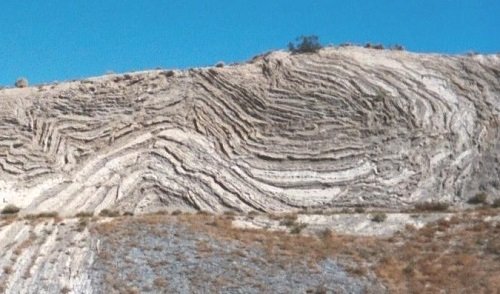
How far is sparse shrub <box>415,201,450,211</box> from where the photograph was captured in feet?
107

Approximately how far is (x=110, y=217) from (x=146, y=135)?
18.7 ft

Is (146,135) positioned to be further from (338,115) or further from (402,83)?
(402,83)

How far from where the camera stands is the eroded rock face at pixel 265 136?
34.6m

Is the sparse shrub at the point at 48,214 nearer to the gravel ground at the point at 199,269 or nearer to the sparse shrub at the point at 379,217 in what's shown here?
the gravel ground at the point at 199,269

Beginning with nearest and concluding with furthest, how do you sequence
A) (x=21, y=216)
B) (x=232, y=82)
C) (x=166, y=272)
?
(x=166, y=272)
(x=21, y=216)
(x=232, y=82)

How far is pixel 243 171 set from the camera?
35.4 metres

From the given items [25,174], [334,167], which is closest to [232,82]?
[334,167]

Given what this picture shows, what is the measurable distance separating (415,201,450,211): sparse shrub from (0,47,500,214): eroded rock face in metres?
0.46

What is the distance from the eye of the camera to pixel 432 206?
1289 inches

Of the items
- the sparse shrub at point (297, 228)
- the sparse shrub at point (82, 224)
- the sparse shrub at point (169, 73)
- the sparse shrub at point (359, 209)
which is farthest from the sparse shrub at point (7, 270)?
the sparse shrub at point (169, 73)

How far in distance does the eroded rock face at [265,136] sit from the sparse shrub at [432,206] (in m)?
0.46

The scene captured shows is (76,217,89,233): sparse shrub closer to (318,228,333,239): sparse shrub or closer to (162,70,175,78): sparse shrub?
(318,228,333,239): sparse shrub

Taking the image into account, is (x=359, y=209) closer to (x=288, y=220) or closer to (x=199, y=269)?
(x=288, y=220)

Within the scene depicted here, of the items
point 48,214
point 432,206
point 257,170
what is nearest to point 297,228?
point 432,206
